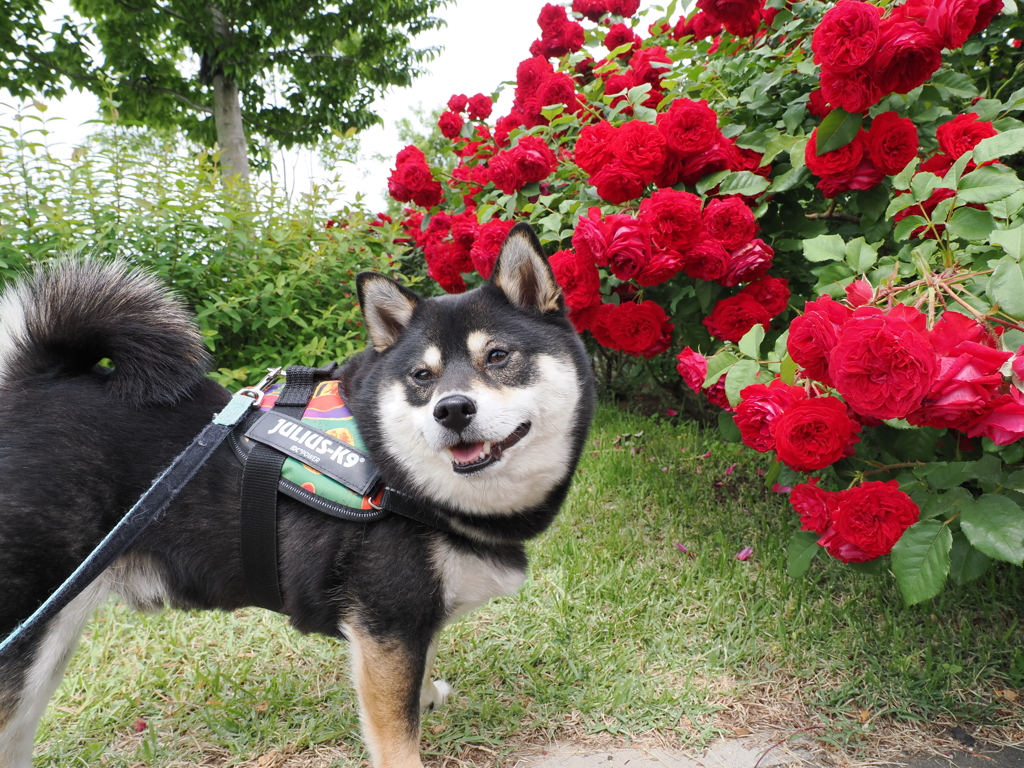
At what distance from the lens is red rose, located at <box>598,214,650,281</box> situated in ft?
7.84

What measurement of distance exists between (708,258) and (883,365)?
3.81 ft

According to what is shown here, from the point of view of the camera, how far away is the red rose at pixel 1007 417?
1.38 meters

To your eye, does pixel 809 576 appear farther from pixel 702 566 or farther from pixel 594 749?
pixel 594 749

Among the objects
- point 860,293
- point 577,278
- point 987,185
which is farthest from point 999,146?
point 577,278

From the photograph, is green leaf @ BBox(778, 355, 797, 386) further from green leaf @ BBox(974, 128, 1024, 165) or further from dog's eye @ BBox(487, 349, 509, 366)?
dog's eye @ BBox(487, 349, 509, 366)

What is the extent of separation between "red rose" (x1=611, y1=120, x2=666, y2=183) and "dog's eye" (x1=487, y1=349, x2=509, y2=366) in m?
1.12

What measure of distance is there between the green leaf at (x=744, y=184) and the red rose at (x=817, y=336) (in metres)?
1.04

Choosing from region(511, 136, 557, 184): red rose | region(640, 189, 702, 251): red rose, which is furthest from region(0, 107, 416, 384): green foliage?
region(640, 189, 702, 251): red rose

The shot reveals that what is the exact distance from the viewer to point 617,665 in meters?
2.50

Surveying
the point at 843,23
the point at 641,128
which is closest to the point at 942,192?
the point at 843,23

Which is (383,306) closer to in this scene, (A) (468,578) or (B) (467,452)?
(B) (467,452)

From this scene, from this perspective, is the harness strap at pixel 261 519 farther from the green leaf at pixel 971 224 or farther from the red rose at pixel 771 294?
the green leaf at pixel 971 224

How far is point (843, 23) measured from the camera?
1.88 m

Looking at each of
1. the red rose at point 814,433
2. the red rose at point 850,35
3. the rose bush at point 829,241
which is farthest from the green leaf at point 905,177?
the red rose at point 814,433
